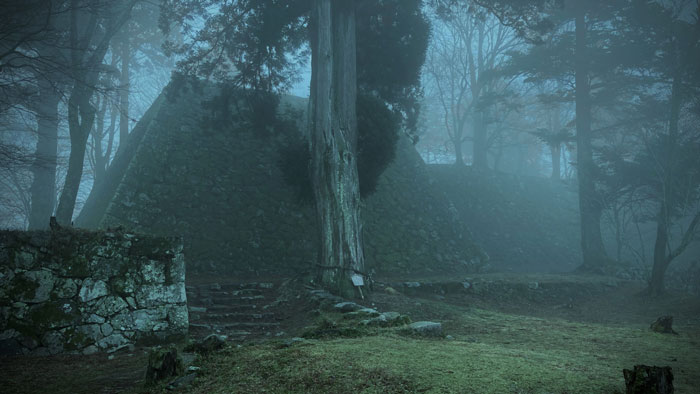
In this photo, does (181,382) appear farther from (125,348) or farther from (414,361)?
(125,348)

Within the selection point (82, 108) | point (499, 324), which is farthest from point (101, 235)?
point (82, 108)

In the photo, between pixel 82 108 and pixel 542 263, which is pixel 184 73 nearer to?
pixel 82 108

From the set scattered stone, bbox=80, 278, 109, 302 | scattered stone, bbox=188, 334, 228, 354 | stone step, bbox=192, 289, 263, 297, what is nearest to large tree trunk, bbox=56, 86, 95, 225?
stone step, bbox=192, 289, 263, 297

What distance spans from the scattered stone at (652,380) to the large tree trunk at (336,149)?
6.46 metres

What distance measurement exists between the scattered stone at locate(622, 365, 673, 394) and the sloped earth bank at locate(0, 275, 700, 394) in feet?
1.29

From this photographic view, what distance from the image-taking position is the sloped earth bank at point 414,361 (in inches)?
139

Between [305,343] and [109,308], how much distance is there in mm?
3073

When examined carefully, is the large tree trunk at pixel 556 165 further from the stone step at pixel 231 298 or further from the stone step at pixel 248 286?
the stone step at pixel 231 298

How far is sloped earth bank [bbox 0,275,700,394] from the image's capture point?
354 centimetres

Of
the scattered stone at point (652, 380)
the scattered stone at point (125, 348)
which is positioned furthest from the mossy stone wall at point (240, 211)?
the scattered stone at point (652, 380)

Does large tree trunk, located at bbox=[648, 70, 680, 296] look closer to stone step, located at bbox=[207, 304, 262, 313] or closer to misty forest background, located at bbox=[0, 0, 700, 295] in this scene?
misty forest background, located at bbox=[0, 0, 700, 295]

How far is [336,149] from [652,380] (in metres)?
7.58

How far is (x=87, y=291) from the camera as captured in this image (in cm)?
587

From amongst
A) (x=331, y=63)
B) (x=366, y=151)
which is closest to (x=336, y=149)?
(x=331, y=63)
